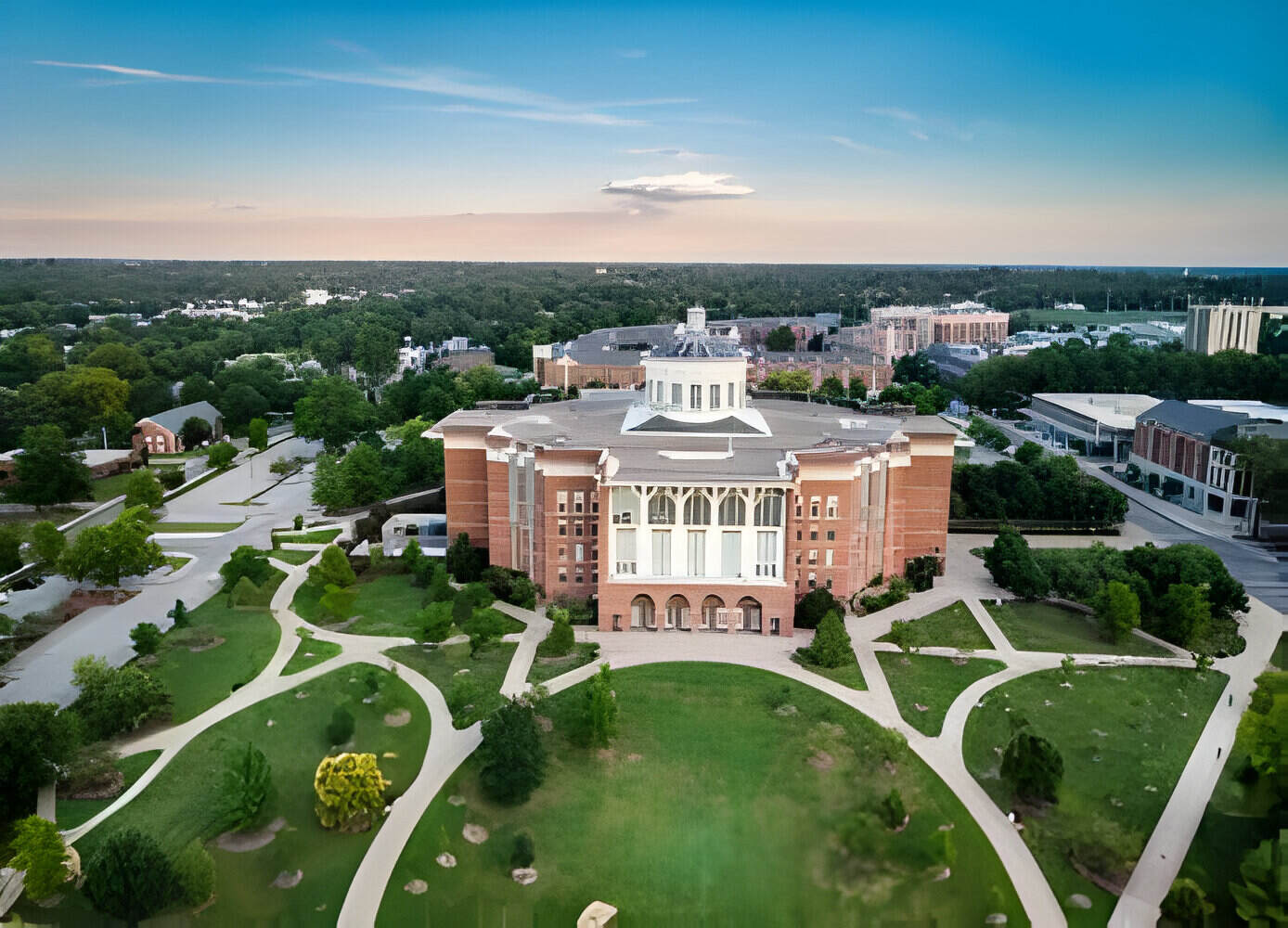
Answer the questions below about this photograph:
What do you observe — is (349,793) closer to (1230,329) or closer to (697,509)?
(697,509)

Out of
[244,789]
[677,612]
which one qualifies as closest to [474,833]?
[244,789]

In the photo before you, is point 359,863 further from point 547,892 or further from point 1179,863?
point 1179,863

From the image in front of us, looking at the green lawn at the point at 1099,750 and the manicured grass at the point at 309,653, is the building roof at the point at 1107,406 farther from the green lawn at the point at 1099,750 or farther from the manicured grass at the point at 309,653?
the manicured grass at the point at 309,653

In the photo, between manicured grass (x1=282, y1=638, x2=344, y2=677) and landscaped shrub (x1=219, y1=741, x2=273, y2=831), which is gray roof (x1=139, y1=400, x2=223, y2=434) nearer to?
manicured grass (x1=282, y1=638, x2=344, y2=677)

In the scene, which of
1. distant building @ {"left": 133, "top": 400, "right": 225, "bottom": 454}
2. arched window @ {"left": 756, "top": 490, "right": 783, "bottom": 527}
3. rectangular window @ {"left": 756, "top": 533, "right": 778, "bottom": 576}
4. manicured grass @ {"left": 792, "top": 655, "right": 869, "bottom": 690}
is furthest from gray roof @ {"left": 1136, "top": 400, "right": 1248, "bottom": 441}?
distant building @ {"left": 133, "top": 400, "right": 225, "bottom": 454}

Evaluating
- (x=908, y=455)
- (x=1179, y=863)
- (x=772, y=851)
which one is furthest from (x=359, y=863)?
(x=908, y=455)

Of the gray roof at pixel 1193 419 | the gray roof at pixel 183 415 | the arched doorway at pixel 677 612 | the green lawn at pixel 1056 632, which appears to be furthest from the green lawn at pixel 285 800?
the gray roof at pixel 1193 419

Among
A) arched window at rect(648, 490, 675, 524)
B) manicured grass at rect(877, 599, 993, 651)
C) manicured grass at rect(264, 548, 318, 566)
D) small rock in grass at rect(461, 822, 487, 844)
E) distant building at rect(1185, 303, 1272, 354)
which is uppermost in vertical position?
distant building at rect(1185, 303, 1272, 354)
